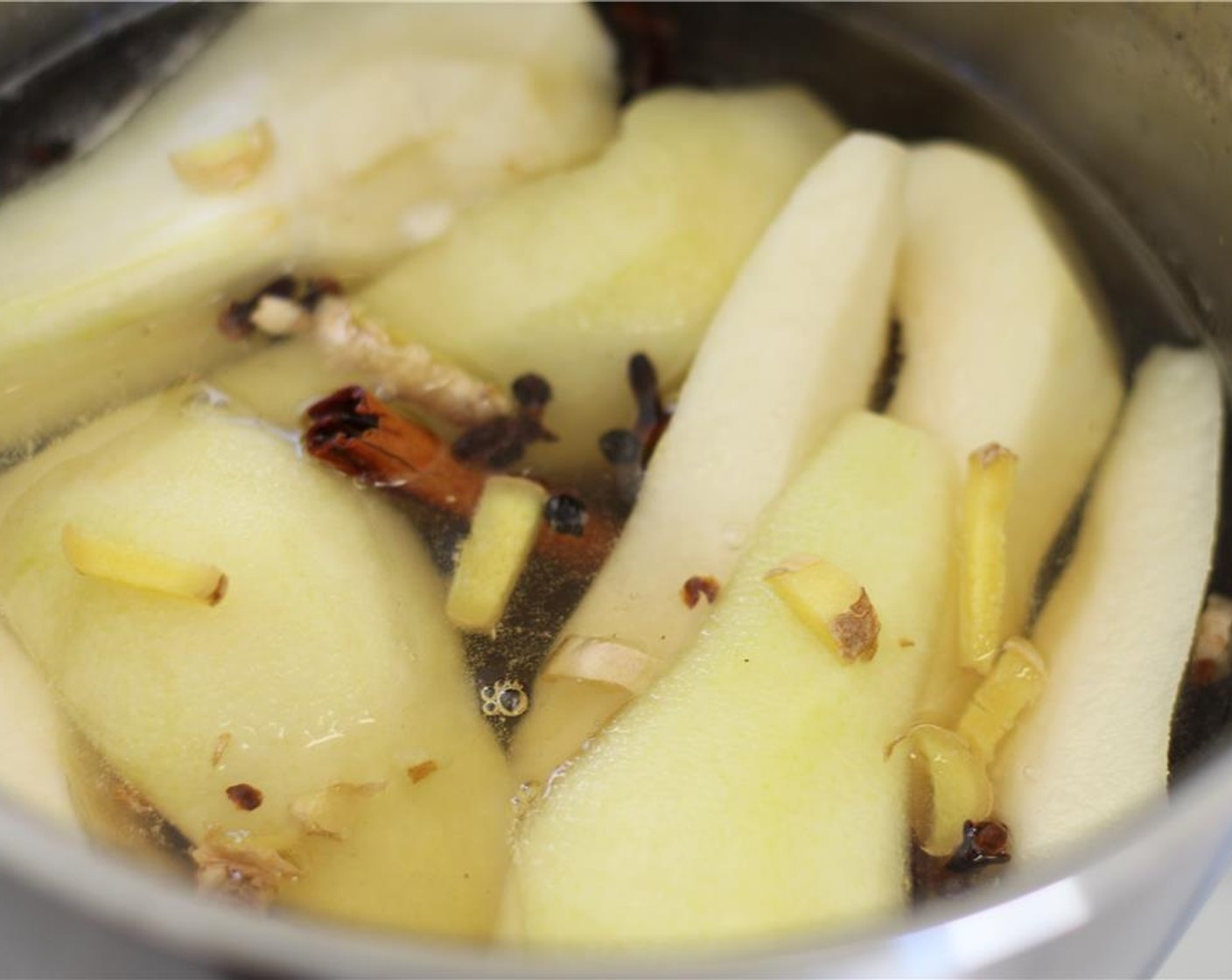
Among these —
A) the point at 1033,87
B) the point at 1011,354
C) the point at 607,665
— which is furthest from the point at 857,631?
the point at 1033,87

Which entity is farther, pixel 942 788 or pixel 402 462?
pixel 402 462

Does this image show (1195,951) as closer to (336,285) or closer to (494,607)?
(494,607)

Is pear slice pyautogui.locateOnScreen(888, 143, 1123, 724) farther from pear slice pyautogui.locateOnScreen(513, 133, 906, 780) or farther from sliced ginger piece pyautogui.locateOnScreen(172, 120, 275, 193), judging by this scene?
sliced ginger piece pyautogui.locateOnScreen(172, 120, 275, 193)

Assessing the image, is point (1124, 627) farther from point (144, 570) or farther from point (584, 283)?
point (144, 570)

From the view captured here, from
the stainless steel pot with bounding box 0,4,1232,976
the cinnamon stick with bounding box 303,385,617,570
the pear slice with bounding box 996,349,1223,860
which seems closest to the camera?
the pear slice with bounding box 996,349,1223,860

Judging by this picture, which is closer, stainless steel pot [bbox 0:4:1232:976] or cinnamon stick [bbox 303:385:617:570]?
cinnamon stick [bbox 303:385:617:570]

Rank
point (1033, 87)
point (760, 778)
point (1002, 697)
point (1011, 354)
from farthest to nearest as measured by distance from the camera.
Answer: point (1033, 87) < point (1011, 354) < point (1002, 697) < point (760, 778)

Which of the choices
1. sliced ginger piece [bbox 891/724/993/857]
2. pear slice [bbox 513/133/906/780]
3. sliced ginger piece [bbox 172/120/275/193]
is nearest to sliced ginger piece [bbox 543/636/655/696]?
pear slice [bbox 513/133/906/780]

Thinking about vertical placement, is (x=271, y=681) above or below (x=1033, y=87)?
below
